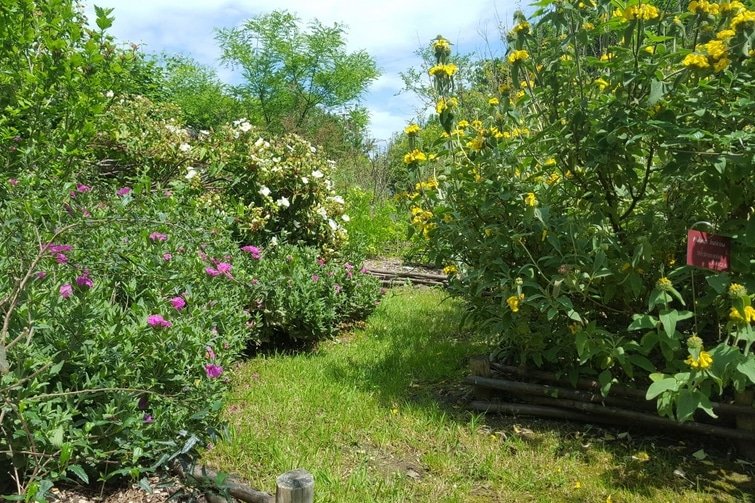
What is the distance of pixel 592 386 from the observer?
3.20m

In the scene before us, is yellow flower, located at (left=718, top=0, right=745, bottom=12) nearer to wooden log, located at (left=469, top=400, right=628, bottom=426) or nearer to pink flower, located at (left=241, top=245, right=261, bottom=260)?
wooden log, located at (left=469, top=400, right=628, bottom=426)

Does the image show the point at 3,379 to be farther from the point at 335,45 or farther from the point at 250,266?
the point at 335,45

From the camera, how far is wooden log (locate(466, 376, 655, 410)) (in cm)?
313

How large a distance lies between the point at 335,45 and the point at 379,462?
11.9 m

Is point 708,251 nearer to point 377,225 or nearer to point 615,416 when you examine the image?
point 615,416

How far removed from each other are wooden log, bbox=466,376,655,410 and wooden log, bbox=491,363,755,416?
39 mm

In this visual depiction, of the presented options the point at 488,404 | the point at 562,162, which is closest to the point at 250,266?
the point at 488,404

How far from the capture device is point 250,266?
15.3 ft

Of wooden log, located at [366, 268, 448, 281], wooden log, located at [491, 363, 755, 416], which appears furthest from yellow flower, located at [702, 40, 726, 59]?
wooden log, located at [366, 268, 448, 281]

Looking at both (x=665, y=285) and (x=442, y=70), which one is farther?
(x=442, y=70)

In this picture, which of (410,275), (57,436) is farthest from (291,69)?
(57,436)

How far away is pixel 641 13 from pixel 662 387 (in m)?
1.55

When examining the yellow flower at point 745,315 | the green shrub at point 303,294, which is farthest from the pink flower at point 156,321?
the yellow flower at point 745,315

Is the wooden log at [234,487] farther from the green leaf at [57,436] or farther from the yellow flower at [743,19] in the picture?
the yellow flower at [743,19]
